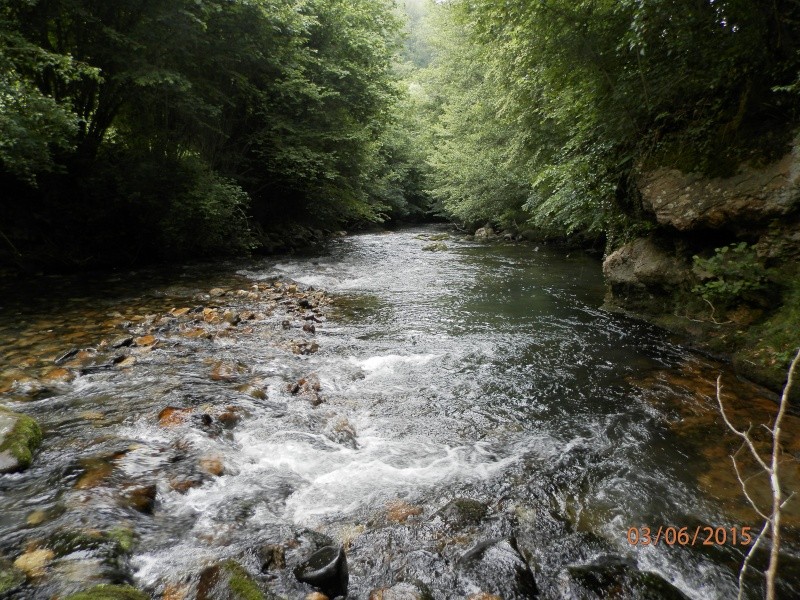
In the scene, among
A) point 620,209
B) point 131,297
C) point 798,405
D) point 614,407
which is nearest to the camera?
point 798,405

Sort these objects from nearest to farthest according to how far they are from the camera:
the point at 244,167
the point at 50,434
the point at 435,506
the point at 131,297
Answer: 1. the point at 435,506
2. the point at 50,434
3. the point at 131,297
4. the point at 244,167

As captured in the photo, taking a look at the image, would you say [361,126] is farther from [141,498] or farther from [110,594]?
[110,594]

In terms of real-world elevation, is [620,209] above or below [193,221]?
above

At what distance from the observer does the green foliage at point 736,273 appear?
16.9ft

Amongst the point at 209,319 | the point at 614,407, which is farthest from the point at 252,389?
the point at 614,407

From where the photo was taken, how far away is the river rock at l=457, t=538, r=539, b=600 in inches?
99.5

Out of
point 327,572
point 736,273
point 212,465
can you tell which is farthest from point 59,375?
point 736,273

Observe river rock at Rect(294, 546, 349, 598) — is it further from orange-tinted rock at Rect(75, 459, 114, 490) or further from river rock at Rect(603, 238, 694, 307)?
river rock at Rect(603, 238, 694, 307)

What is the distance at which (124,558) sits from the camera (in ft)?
8.23

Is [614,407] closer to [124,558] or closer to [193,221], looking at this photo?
[124,558]

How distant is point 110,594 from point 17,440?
7.07ft

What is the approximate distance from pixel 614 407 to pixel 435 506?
256 centimetres

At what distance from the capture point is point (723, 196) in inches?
224

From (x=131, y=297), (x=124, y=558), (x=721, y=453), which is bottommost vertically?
(x=131, y=297)
